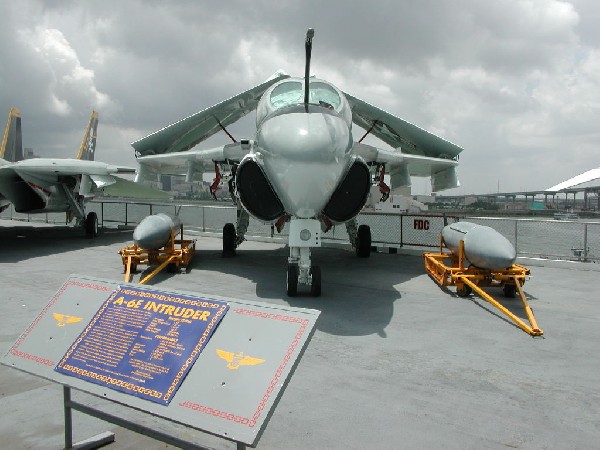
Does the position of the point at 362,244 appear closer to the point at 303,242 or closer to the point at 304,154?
the point at 303,242

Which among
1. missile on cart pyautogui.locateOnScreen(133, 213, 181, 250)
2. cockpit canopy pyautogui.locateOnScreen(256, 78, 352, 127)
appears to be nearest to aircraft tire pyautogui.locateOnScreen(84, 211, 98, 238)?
missile on cart pyautogui.locateOnScreen(133, 213, 181, 250)

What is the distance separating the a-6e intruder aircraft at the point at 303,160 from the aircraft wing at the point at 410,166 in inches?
1.0

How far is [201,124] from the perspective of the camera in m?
13.4

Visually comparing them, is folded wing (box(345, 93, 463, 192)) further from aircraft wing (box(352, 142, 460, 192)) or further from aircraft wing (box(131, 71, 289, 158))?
aircraft wing (box(131, 71, 289, 158))

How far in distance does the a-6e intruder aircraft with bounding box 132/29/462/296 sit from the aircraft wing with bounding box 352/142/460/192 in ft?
0.09

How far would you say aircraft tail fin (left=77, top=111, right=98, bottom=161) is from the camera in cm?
Answer: 2223

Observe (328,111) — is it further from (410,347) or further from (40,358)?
(40,358)

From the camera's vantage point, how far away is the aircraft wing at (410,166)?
10.7 m

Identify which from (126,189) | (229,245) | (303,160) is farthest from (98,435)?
(126,189)

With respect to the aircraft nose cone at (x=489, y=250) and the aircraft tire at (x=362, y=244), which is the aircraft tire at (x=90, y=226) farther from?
the aircraft nose cone at (x=489, y=250)

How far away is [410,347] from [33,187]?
1441 centimetres

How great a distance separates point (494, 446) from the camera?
3.44 metres

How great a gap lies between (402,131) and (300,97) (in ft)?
16.5

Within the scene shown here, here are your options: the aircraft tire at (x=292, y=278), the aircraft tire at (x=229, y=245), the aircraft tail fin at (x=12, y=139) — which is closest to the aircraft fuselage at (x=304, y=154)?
the aircraft tire at (x=292, y=278)
